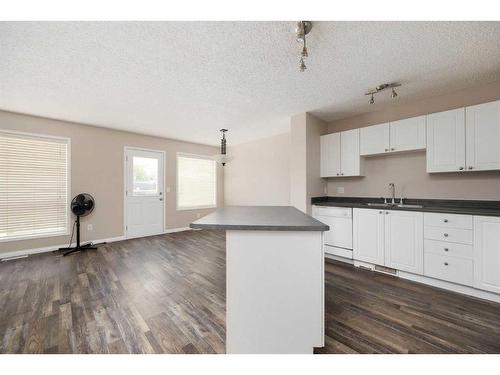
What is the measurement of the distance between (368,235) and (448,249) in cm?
80

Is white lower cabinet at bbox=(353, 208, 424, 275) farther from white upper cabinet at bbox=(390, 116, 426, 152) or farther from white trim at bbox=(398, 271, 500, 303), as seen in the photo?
white upper cabinet at bbox=(390, 116, 426, 152)

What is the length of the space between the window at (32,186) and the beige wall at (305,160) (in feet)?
14.1

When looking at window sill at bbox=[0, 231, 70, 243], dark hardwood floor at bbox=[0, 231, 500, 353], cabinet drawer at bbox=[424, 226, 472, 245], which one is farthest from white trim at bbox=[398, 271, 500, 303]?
window sill at bbox=[0, 231, 70, 243]

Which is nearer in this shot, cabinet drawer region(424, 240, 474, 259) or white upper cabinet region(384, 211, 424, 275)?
cabinet drawer region(424, 240, 474, 259)

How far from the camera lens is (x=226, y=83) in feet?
7.97

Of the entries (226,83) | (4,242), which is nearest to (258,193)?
(226,83)

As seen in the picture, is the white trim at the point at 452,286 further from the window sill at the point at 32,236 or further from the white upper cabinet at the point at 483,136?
the window sill at the point at 32,236

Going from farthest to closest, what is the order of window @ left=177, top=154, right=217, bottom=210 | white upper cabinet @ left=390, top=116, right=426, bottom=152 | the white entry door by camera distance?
window @ left=177, top=154, right=217, bottom=210
the white entry door
white upper cabinet @ left=390, top=116, right=426, bottom=152

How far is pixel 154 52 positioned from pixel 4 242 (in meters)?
4.04

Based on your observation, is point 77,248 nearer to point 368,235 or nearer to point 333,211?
point 333,211

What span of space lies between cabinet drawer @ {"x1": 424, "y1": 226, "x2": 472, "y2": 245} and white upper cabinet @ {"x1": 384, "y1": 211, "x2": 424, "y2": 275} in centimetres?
6

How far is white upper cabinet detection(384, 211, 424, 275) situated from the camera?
7.91 ft

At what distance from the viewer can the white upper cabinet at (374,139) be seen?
2971 mm

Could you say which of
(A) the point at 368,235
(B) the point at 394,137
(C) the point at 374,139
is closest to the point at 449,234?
(A) the point at 368,235
